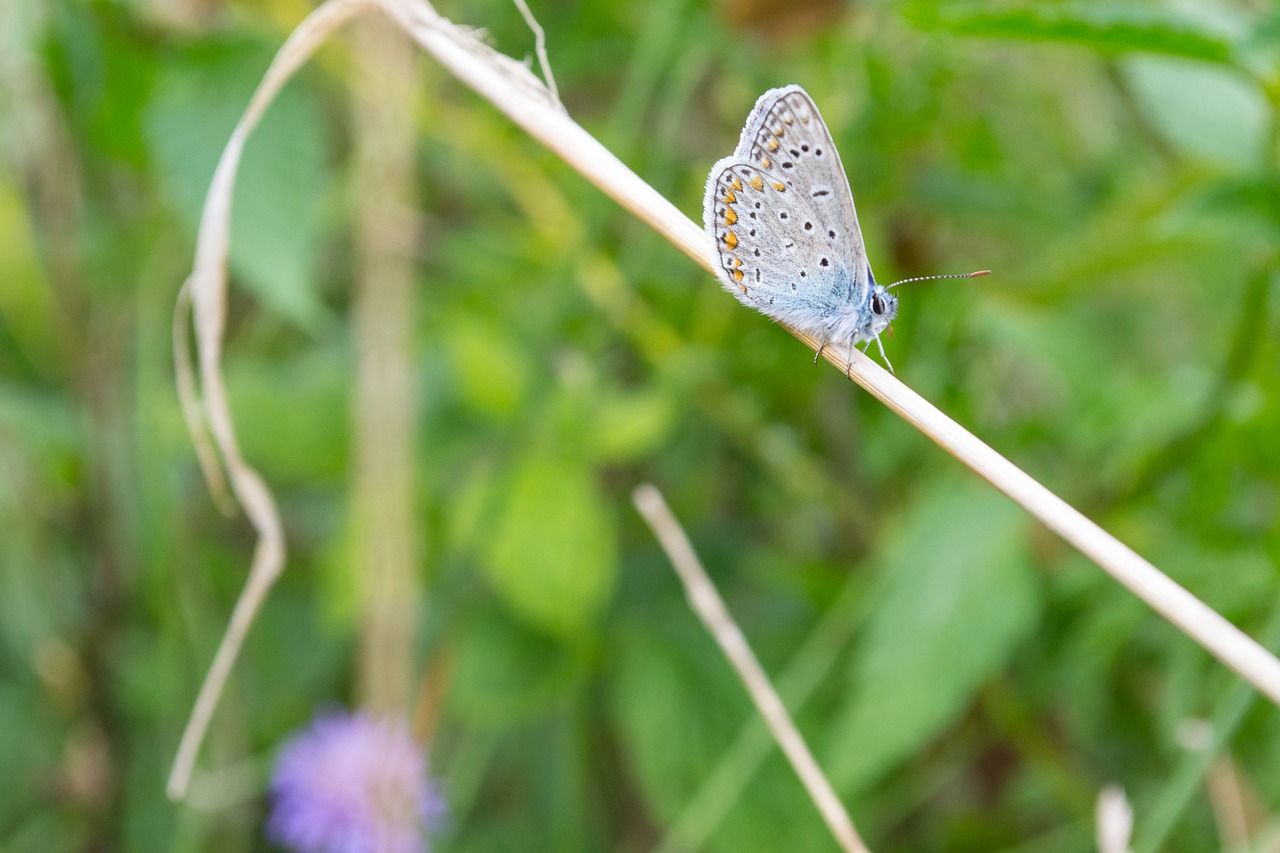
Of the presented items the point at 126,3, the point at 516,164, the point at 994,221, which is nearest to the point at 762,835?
the point at 994,221

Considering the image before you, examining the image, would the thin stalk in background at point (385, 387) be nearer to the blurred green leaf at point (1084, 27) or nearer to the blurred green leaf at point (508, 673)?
the blurred green leaf at point (508, 673)

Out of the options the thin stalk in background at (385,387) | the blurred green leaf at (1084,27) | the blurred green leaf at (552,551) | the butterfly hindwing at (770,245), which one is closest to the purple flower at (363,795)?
the thin stalk in background at (385,387)

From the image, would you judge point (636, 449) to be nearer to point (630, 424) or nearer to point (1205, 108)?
point (630, 424)

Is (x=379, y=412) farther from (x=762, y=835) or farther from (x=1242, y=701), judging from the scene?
(x=1242, y=701)

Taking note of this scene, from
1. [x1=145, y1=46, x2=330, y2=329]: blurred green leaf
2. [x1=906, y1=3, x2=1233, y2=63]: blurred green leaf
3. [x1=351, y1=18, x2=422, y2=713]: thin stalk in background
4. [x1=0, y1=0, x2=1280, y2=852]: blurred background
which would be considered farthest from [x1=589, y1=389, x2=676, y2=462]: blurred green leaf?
[x1=906, y1=3, x2=1233, y2=63]: blurred green leaf

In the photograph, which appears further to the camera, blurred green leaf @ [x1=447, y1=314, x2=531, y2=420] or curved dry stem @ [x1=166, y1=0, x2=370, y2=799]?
blurred green leaf @ [x1=447, y1=314, x2=531, y2=420]

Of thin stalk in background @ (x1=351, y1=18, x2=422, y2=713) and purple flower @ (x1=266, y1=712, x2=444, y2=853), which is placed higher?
thin stalk in background @ (x1=351, y1=18, x2=422, y2=713)

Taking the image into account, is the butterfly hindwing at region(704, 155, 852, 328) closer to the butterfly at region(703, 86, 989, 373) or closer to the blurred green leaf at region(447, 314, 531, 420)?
the butterfly at region(703, 86, 989, 373)
